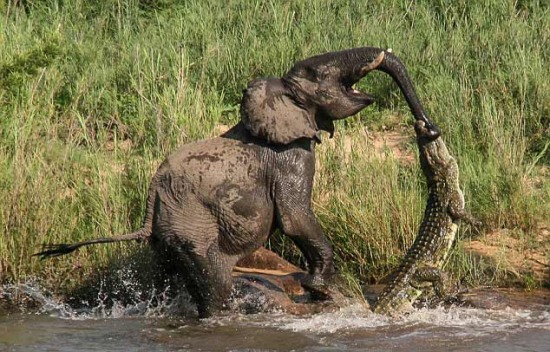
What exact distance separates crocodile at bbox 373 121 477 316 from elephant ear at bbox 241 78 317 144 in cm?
78

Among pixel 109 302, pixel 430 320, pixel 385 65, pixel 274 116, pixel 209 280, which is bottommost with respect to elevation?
pixel 430 320

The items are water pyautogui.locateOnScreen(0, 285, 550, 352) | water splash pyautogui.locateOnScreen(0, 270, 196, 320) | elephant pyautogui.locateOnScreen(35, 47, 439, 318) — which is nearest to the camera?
water pyautogui.locateOnScreen(0, 285, 550, 352)

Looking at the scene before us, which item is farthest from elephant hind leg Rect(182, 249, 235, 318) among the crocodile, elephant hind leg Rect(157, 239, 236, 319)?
the crocodile

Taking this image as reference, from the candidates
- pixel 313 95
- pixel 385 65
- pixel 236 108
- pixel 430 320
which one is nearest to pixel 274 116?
pixel 313 95

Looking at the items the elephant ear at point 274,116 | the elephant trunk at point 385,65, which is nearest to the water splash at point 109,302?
the elephant ear at point 274,116

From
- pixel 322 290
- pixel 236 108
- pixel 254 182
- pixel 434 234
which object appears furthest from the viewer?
pixel 236 108

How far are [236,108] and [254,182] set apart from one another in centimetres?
322

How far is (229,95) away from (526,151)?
2.61 meters

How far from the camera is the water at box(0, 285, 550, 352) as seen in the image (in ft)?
26.0

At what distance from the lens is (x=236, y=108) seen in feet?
37.4

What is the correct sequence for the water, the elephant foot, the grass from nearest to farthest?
the water → the elephant foot → the grass

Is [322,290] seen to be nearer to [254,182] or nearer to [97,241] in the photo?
[254,182]

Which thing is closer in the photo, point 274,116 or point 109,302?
point 274,116

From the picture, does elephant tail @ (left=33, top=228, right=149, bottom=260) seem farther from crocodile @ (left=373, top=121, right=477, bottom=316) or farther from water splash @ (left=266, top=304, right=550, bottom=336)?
crocodile @ (left=373, top=121, right=477, bottom=316)
